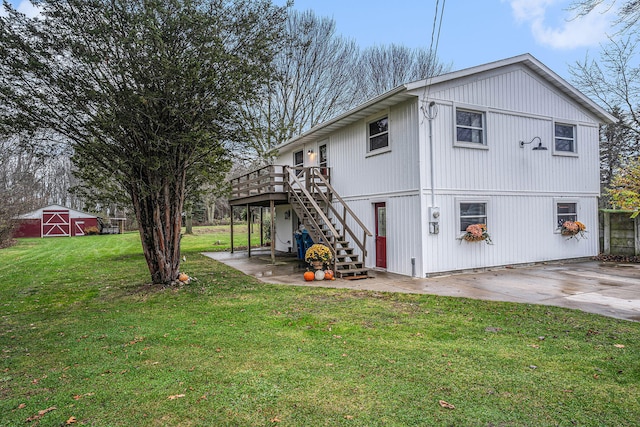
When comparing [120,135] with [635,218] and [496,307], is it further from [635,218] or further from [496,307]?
[635,218]

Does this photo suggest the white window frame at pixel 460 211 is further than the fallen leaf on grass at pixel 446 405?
Yes

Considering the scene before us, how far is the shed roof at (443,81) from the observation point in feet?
29.2

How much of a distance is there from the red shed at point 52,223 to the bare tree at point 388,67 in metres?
27.2

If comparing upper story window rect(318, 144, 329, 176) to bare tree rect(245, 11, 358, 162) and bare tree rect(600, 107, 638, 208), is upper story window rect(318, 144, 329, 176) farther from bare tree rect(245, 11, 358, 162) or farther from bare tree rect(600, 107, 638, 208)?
A: bare tree rect(600, 107, 638, 208)

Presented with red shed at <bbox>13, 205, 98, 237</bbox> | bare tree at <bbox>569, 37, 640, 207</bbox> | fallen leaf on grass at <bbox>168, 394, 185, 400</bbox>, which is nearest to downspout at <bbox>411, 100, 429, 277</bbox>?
fallen leaf on grass at <bbox>168, 394, 185, 400</bbox>

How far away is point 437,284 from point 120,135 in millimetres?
7163

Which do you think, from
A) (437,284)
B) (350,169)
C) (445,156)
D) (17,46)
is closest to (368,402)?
(437,284)

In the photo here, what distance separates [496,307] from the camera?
5.82 m

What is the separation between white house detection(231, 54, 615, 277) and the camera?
907cm

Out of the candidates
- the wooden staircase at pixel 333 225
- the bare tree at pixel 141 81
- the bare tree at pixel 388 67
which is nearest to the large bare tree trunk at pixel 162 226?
the bare tree at pixel 141 81

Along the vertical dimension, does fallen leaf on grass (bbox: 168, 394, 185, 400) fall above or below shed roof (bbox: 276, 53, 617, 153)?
below

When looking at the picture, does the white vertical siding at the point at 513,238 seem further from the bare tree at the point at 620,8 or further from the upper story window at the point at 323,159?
the upper story window at the point at 323,159

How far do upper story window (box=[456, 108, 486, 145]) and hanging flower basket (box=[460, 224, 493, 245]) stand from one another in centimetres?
222

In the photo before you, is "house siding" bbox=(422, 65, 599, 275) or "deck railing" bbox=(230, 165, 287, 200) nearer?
"house siding" bbox=(422, 65, 599, 275)
